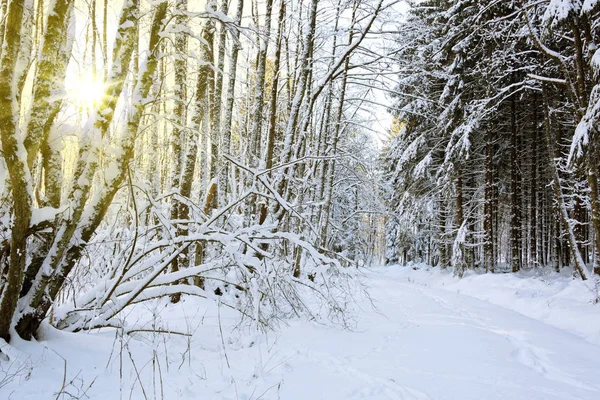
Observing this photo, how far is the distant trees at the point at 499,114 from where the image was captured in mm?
7680

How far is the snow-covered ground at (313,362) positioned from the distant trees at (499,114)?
4318mm

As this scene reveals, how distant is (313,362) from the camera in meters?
3.76

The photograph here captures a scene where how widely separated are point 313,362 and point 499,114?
14.1 meters

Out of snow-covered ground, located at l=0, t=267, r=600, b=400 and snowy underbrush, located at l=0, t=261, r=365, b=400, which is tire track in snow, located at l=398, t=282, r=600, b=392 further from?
snowy underbrush, located at l=0, t=261, r=365, b=400

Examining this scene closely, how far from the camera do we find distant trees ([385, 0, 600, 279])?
7.68 meters

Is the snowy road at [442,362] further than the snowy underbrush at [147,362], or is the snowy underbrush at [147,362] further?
the snowy road at [442,362]

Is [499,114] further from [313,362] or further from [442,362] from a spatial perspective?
[313,362]

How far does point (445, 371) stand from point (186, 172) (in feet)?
16.6

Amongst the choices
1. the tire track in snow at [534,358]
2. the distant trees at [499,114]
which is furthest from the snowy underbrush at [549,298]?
the tire track in snow at [534,358]

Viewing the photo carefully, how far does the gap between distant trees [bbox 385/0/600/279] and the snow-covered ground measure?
4.32 meters

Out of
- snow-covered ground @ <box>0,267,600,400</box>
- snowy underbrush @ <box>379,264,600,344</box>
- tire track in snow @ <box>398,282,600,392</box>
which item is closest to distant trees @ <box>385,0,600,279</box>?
snowy underbrush @ <box>379,264,600,344</box>

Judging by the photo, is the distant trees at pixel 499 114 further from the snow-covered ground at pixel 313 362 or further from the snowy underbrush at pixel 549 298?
the snow-covered ground at pixel 313 362

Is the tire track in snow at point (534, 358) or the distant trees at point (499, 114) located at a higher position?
the distant trees at point (499, 114)

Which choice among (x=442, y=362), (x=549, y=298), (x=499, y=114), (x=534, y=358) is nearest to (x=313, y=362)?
(x=442, y=362)
